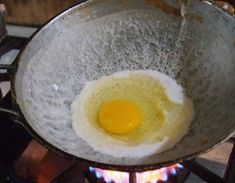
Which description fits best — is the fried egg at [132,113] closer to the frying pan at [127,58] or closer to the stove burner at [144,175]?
the frying pan at [127,58]

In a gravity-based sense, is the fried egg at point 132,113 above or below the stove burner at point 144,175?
above

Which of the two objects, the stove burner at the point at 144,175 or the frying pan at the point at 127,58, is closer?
the frying pan at the point at 127,58

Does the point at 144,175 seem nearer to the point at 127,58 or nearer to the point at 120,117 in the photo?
the point at 120,117

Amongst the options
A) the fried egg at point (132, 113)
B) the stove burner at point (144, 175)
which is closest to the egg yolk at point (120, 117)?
the fried egg at point (132, 113)

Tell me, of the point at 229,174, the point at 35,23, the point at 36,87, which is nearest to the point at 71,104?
the point at 36,87

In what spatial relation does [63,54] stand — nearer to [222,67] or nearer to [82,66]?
[82,66]

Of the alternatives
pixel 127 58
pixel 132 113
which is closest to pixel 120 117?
pixel 132 113

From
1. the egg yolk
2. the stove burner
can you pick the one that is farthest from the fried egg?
the stove burner
